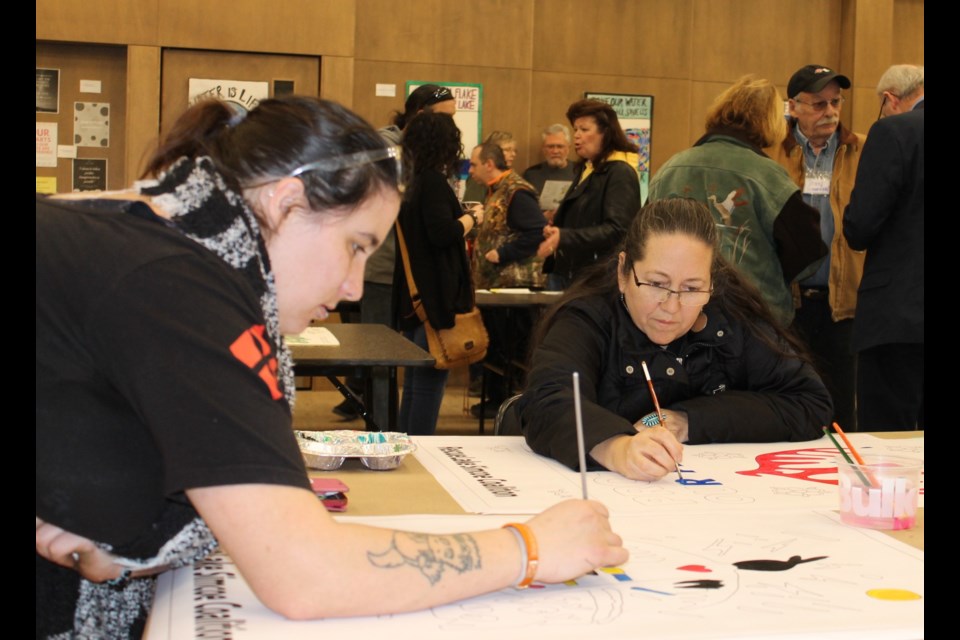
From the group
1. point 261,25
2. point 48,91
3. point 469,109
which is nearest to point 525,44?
point 469,109

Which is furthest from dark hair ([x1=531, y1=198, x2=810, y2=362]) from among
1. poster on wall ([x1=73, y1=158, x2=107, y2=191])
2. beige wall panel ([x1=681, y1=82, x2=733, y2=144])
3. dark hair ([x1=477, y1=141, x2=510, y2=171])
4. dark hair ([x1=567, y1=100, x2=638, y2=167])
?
beige wall panel ([x1=681, y1=82, x2=733, y2=144])

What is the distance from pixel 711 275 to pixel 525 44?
5.04m

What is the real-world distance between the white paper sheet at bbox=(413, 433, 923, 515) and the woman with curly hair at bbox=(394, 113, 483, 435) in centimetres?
191

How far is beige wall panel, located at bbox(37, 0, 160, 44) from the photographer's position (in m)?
6.26

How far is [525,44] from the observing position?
7.02m

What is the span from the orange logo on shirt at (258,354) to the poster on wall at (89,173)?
5.89 meters

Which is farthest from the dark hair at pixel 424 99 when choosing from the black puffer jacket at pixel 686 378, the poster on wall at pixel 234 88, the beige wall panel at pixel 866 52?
the beige wall panel at pixel 866 52

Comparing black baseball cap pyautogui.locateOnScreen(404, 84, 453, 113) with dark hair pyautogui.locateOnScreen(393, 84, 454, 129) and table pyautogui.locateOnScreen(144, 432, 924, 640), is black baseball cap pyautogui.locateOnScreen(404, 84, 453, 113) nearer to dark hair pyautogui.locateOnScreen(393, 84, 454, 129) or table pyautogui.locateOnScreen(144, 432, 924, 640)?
dark hair pyautogui.locateOnScreen(393, 84, 454, 129)

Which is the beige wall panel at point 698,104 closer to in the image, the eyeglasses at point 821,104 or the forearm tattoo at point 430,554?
the eyeglasses at point 821,104

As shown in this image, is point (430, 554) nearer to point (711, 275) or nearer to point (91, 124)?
point (711, 275)

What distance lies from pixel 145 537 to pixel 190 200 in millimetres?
363
